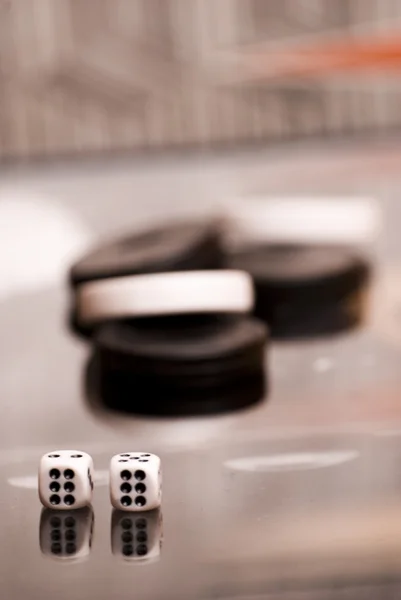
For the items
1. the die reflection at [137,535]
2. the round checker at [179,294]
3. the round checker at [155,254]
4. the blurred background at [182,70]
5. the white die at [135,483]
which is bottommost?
the die reflection at [137,535]

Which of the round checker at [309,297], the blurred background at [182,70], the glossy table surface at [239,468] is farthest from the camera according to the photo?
the blurred background at [182,70]

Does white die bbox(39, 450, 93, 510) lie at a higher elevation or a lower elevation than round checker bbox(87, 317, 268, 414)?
A: lower

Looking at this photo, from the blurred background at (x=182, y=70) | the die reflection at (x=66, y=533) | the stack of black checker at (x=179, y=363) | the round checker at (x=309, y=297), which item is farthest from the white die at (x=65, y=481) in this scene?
the blurred background at (x=182, y=70)

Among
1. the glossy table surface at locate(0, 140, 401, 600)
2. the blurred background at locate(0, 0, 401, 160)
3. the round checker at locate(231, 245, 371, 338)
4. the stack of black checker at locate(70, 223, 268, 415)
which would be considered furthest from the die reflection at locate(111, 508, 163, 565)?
the blurred background at locate(0, 0, 401, 160)

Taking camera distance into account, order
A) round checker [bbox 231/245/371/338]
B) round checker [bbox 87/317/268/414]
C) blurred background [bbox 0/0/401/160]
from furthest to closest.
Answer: blurred background [bbox 0/0/401/160] → round checker [bbox 231/245/371/338] → round checker [bbox 87/317/268/414]

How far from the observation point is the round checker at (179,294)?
0.91 meters

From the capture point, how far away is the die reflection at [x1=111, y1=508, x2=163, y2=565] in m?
0.58

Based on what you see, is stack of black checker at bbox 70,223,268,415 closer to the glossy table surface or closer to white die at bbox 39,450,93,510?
the glossy table surface

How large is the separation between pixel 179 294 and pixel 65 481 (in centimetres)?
31

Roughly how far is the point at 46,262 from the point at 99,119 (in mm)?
1287

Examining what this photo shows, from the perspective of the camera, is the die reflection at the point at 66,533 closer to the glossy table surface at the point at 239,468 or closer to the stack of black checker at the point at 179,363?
the glossy table surface at the point at 239,468

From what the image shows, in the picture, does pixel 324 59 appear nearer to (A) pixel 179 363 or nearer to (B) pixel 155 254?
(B) pixel 155 254

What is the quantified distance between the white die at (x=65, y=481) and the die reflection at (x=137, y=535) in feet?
0.08

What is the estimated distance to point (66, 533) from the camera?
60 centimetres
